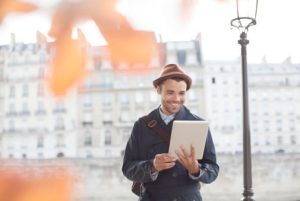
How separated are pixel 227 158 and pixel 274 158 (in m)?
0.51

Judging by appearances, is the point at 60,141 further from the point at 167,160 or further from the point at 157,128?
the point at 167,160

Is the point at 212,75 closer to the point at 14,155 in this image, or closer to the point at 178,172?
the point at 14,155

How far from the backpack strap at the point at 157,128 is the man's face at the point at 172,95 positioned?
0.20 ft

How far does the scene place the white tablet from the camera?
1.26 meters

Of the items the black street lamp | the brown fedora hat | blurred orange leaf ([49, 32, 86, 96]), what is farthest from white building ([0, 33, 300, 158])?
the brown fedora hat

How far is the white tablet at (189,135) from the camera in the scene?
1263mm

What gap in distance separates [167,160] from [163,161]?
0.01m

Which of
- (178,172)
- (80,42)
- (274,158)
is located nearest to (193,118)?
(178,172)

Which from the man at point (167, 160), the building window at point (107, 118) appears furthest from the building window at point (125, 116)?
the man at point (167, 160)

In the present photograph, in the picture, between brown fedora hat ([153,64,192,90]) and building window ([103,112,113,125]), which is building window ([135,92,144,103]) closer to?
building window ([103,112,113,125])

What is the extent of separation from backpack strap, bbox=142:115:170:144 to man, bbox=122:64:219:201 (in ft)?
0.03

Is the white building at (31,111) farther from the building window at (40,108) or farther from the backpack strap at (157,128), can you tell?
the backpack strap at (157,128)

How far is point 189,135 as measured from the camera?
50.1 inches

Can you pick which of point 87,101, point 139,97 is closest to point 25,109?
point 87,101
